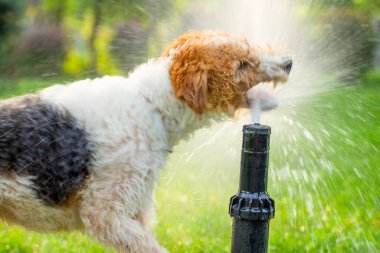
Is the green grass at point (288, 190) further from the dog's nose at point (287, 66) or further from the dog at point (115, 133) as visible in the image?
the dog's nose at point (287, 66)

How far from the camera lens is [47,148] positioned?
9.60ft

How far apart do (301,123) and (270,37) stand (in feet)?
5.85

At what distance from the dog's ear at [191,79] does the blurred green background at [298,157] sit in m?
0.47

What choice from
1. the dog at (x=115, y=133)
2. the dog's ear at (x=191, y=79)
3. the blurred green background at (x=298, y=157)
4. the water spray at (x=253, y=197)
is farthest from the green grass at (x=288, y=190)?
the water spray at (x=253, y=197)

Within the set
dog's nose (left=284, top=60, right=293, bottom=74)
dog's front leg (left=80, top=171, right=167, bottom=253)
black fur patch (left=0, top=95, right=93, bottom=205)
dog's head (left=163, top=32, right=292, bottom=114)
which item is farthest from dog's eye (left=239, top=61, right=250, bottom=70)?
black fur patch (left=0, top=95, right=93, bottom=205)

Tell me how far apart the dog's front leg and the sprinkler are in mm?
451

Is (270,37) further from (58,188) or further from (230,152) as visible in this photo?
(58,188)

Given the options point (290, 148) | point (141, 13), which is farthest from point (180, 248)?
point (141, 13)

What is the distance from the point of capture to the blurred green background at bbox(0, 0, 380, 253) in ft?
14.1

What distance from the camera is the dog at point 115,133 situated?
9.55 ft

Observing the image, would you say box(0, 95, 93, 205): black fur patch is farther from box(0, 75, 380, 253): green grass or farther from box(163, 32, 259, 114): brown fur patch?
box(0, 75, 380, 253): green grass

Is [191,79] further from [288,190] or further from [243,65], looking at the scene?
[288,190]

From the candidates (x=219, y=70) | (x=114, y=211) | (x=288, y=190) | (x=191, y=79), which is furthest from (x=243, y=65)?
(x=288, y=190)

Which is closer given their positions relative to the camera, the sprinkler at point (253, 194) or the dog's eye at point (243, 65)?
the sprinkler at point (253, 194)
